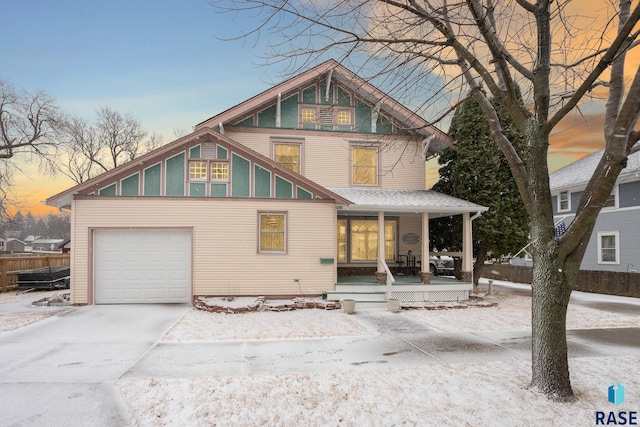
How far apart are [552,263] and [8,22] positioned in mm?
25644

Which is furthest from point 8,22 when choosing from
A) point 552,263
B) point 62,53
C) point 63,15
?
point 552,263

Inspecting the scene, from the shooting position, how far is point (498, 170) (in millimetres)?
15312

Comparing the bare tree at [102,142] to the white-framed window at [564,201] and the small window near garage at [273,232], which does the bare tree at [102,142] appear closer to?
the small window near garage at [273,232]

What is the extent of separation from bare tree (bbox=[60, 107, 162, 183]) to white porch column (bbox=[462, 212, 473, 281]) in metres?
33.7

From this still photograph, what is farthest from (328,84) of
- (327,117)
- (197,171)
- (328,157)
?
(197,171)

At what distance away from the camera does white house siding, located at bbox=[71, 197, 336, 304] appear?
12070mm

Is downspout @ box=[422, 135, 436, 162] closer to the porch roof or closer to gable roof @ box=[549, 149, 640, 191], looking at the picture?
the porch roof

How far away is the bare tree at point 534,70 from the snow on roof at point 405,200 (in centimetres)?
710

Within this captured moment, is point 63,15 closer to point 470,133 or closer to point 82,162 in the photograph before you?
point 470,133

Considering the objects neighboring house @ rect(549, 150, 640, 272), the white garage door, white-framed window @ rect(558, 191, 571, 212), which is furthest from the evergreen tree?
the white garage door

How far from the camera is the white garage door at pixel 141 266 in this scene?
12.2 metres

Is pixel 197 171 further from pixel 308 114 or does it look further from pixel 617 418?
pixel 617 418

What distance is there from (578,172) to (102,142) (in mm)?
38814

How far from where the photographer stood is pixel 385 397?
16.9ft
